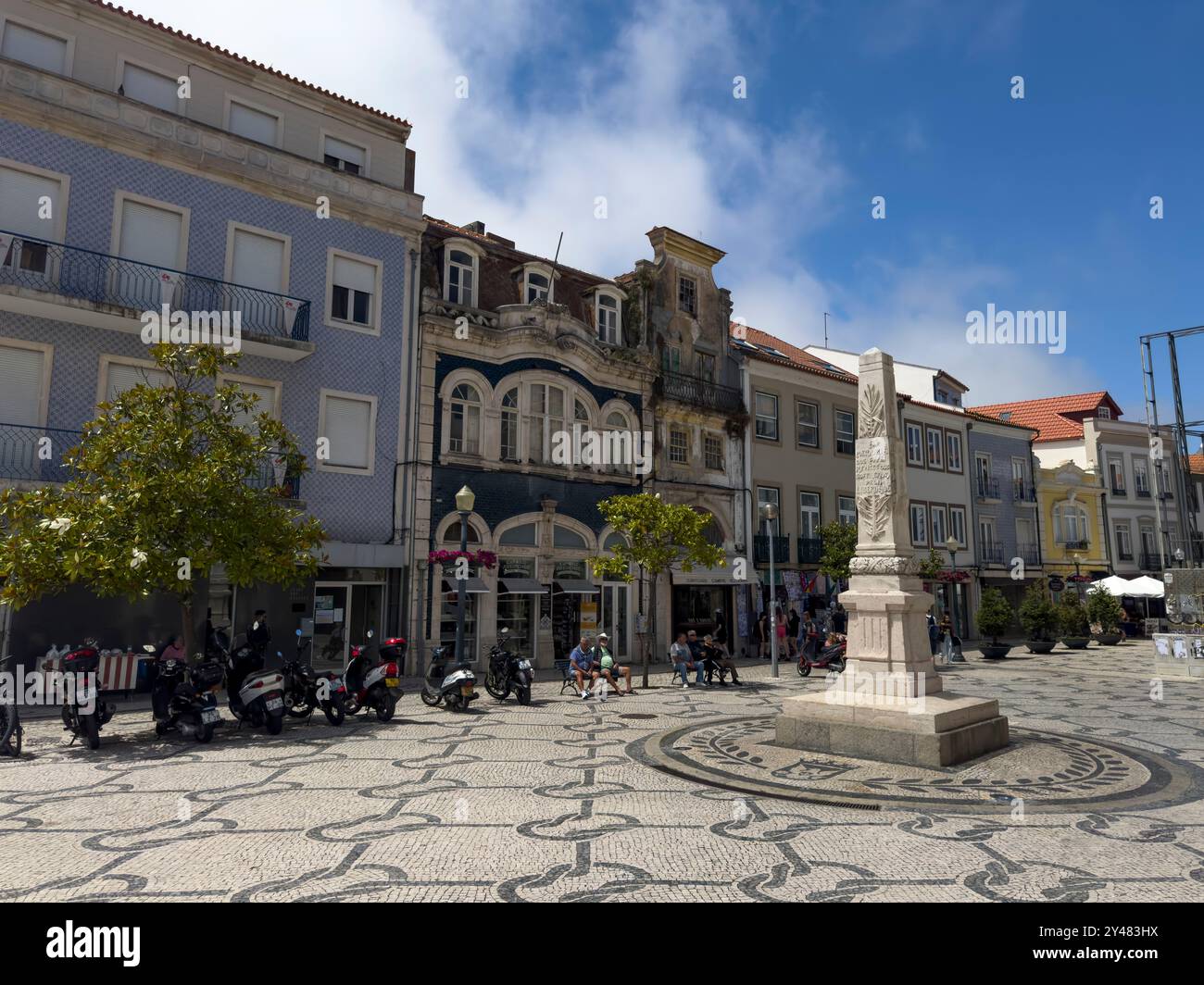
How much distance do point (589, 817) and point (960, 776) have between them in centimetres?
410

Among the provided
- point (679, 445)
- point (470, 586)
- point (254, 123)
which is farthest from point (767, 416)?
point (254, 123)

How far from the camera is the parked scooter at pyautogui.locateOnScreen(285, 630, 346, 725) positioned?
38.9ft

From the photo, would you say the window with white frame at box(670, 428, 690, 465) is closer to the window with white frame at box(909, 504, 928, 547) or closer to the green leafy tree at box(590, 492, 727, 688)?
the green leafy tree at box(590, 492, 727, 688)

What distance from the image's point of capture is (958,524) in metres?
35.8

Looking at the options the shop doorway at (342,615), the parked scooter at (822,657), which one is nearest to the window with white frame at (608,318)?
the shop doorway at (342,615)

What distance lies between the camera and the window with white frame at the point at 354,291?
745 inches

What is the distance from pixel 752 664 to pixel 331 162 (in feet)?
58.2

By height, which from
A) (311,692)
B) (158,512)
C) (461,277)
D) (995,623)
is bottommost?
(311,692)

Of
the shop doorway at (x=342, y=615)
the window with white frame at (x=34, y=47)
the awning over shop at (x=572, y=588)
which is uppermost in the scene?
the window with white frame at (x=34, y=47)

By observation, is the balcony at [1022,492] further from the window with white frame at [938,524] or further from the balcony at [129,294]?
the balcony at [129,294]

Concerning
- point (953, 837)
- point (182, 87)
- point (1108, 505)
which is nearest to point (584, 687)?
point (953, 837)

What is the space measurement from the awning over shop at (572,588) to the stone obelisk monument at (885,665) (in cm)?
1245

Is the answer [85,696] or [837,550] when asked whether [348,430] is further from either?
[837,550]

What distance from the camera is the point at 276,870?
5379 mm
